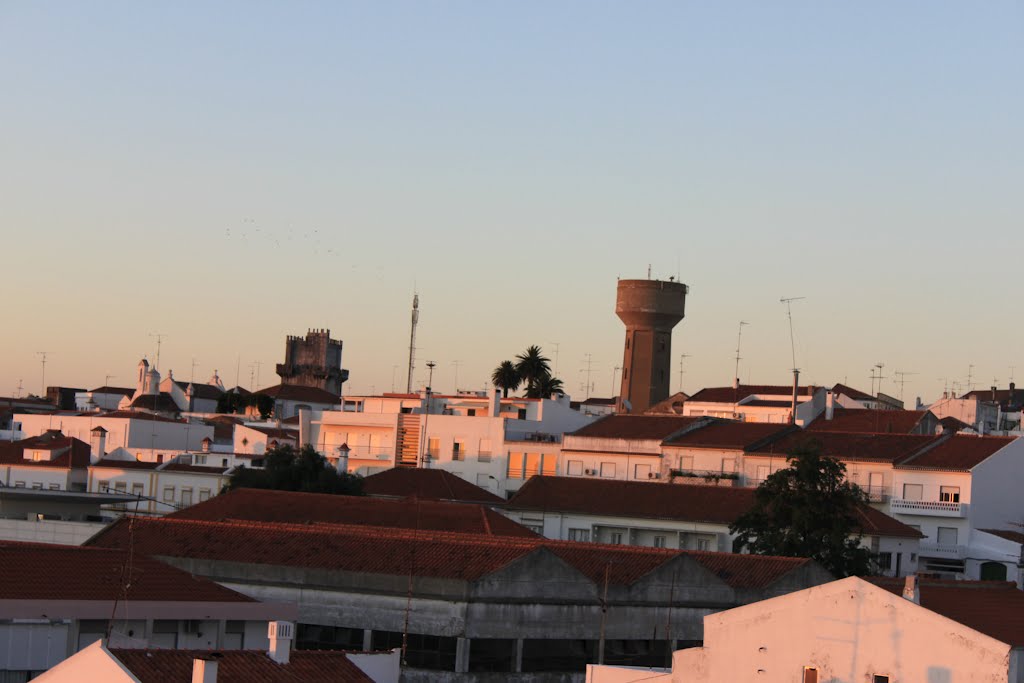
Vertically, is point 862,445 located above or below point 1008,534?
above

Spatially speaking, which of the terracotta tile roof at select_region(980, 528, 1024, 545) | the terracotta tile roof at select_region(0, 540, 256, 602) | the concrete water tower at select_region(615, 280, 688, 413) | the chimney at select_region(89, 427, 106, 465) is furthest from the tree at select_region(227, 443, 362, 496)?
the concrete water tower at select_region(615, 280, 688, 413)

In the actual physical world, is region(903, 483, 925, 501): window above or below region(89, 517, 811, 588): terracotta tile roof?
above

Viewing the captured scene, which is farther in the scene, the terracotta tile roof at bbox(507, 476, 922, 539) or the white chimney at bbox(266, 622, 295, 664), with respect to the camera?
the terracotta tile roof at bbox(507, 476, 922, 539)

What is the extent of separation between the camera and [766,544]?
2549 inches

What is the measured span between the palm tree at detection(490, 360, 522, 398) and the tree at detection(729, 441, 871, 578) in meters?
57.4

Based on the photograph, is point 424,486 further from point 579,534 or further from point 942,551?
point 942,551

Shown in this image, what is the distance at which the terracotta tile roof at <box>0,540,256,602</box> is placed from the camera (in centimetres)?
4134

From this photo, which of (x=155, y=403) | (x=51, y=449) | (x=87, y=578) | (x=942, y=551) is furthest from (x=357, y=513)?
(x=155, y=403)

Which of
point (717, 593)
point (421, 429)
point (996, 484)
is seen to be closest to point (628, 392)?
point (421, 429)

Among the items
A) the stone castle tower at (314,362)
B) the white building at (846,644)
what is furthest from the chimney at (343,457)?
the stone castle tower at (314,362)

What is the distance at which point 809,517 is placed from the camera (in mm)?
64062

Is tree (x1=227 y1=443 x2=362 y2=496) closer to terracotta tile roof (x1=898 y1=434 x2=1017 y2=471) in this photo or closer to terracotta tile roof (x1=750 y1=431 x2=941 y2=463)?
terracotta tile roof (x1=750 y1=431 x2=941 y2=463)

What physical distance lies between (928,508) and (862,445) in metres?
5.89

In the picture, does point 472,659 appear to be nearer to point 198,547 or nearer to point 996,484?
point 198,547
